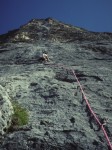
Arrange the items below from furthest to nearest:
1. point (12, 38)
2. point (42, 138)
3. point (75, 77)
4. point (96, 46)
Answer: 1. point (12, 38)
2. point (96, 46)
3. point (75, 77)
4. point (42, 138)

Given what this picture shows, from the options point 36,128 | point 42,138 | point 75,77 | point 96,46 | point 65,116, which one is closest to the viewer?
point 42,138

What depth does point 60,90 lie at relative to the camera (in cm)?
913

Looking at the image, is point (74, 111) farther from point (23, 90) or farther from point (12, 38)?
point (12, 38)

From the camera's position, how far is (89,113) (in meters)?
7.53

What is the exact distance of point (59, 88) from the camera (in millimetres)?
9297

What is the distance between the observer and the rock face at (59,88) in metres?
6.29

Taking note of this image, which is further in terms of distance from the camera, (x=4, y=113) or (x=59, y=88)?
(x=59, y=88)

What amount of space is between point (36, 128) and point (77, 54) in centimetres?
777

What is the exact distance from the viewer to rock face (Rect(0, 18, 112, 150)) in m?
6.29

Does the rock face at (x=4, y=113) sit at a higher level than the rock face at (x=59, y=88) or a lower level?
higher

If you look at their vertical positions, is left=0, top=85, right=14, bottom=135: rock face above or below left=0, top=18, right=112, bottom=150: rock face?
above

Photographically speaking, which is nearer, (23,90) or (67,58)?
(23,90)

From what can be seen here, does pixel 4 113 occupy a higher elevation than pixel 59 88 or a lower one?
higher

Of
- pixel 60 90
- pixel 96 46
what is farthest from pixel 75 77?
pixel 96 46
